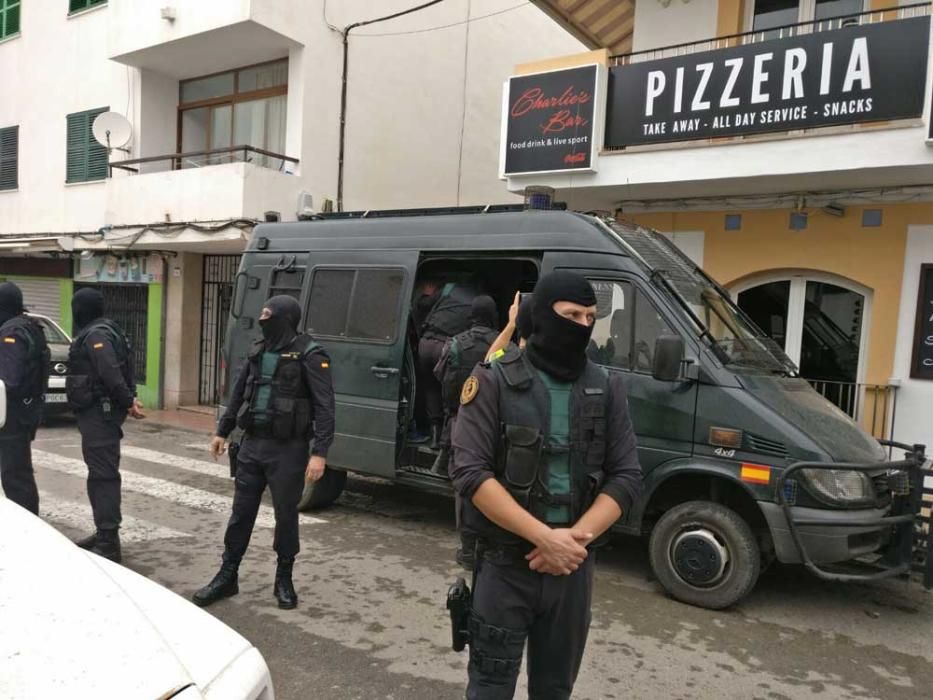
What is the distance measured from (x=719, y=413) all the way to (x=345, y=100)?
9071 millimetres

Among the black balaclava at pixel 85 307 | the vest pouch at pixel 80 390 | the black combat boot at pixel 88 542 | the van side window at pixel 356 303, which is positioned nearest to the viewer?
the vest pouch at pixel 80 390

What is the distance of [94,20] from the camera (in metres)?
13.2

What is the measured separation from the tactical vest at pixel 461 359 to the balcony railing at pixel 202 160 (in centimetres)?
670

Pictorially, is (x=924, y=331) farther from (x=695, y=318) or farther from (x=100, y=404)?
(x=100, y=404)

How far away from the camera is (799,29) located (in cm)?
788

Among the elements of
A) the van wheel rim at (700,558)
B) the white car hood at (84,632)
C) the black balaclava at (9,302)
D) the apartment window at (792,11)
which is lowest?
the van wheel rim at (700,558)

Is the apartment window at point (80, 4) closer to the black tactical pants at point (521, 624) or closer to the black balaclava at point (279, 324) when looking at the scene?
the black balaclava at point (279, 324)

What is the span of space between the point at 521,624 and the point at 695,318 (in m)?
2.77

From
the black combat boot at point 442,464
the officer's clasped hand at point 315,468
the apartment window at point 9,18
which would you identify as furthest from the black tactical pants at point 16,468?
the apartment window at point 9,18

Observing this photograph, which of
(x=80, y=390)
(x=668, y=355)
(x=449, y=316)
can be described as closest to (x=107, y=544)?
(x=80, y=390)

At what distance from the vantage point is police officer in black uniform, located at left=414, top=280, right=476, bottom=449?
225 inches

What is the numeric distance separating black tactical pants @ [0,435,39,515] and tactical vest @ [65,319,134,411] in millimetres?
587

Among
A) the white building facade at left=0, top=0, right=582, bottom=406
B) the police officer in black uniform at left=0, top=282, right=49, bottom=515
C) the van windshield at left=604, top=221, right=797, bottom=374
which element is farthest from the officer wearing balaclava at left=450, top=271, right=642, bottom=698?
the white building facade at left=0, top=0, right=582, bottom=406

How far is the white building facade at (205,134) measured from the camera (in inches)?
430
